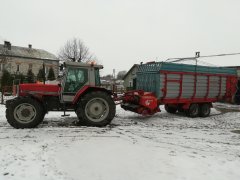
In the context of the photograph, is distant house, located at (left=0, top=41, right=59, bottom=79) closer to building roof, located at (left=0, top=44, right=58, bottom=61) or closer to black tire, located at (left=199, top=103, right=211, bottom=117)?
building roof, located at (left=0, top=44, right=58, bottom=61)

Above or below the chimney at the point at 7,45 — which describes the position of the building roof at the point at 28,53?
below

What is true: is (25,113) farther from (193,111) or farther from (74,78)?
(193,111)

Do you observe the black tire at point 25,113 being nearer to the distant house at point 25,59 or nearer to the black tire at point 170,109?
the black tire at point 170,109

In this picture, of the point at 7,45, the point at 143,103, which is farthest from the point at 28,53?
the point at 143,103

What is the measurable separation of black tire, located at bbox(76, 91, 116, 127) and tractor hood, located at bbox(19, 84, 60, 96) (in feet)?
3.42

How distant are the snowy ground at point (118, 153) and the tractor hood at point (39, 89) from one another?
1.17m

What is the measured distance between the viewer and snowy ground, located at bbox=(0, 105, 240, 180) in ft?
18.9

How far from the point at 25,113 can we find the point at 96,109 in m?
2.39

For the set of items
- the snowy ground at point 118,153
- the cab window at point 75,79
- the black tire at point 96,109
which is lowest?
the snowy ground at point 118,153

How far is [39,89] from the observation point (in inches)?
413

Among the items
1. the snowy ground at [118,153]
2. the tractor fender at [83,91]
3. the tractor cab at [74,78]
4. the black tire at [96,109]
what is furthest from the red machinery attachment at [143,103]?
the tractor cab at [74,78]

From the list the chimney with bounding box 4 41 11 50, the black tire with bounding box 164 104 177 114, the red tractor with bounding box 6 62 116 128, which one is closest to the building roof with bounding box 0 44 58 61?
the chimney with bounding box 4 41 11 50

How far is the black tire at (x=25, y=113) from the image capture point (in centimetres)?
984

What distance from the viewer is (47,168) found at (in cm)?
582
